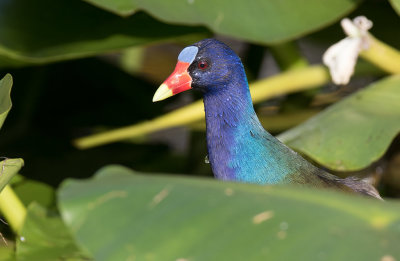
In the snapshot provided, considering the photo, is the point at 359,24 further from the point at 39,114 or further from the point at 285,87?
the point at 39,114

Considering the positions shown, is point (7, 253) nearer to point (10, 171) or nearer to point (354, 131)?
point (10, 171)

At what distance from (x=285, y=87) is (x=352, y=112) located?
413 millimetres

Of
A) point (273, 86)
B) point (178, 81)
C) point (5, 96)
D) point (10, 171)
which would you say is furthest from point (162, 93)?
point (273, 86)

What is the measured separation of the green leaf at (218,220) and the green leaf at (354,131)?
0.89 m

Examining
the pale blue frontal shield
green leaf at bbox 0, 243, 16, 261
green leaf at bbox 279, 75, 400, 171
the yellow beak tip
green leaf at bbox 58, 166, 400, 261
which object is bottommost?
green leaf at bbox 0, 243, 16, 261

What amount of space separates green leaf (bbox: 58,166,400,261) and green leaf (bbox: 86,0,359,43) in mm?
1064

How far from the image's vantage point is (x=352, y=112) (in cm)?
213

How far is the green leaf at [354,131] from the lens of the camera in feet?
6.52

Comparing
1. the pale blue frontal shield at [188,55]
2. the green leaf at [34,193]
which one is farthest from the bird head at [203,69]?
the green leaf at [34,193]

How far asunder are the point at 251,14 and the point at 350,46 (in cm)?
31

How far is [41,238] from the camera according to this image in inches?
62.8

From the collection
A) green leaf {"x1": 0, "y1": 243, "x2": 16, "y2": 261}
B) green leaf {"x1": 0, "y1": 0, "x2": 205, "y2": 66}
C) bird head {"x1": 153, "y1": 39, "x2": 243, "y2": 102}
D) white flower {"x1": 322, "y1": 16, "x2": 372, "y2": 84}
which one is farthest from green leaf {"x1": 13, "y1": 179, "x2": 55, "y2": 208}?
white flower {"x1": 322, "y1": 16, "x2": 372, "y2": 84}

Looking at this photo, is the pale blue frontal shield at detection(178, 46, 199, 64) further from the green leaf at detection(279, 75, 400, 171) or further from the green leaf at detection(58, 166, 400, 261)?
the green leaf at detection(58, 166, 400, 261)

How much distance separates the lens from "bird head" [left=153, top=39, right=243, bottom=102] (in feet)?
6.23
